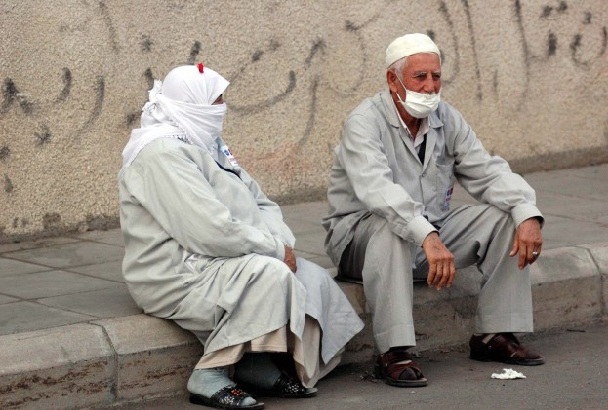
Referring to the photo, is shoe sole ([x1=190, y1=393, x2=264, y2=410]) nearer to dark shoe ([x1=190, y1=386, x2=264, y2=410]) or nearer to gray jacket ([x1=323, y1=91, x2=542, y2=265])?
dark shoe ([x1=190, y1=386, x2=264, y2=410])

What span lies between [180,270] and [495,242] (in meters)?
1.33

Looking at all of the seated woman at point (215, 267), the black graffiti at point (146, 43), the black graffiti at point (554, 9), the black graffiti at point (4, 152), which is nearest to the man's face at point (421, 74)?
the seated woman at point (215, 267)

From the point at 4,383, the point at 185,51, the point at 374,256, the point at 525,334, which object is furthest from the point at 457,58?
the point at 4,383

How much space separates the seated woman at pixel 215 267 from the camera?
443 cm

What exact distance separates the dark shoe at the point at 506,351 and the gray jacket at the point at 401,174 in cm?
50

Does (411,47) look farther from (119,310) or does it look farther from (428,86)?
(119,310)

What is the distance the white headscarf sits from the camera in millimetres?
4684

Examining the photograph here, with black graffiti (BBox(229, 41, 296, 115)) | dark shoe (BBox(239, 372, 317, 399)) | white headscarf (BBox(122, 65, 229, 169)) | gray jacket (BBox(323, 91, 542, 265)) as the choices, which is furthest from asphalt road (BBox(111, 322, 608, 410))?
→ black graffiti (BBox(229, 41, 296, 115))

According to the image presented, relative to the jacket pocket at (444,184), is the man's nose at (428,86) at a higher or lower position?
higher

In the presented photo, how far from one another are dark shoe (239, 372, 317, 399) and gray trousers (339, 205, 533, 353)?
1.22ft

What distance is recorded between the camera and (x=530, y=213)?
495 centimetres

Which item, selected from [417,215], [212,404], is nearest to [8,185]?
[212,404]

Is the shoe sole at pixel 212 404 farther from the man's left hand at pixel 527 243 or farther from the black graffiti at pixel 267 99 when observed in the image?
the black graffiti at pixel 267 99

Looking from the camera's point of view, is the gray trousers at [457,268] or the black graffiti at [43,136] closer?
the gray trousers at [457,268]
